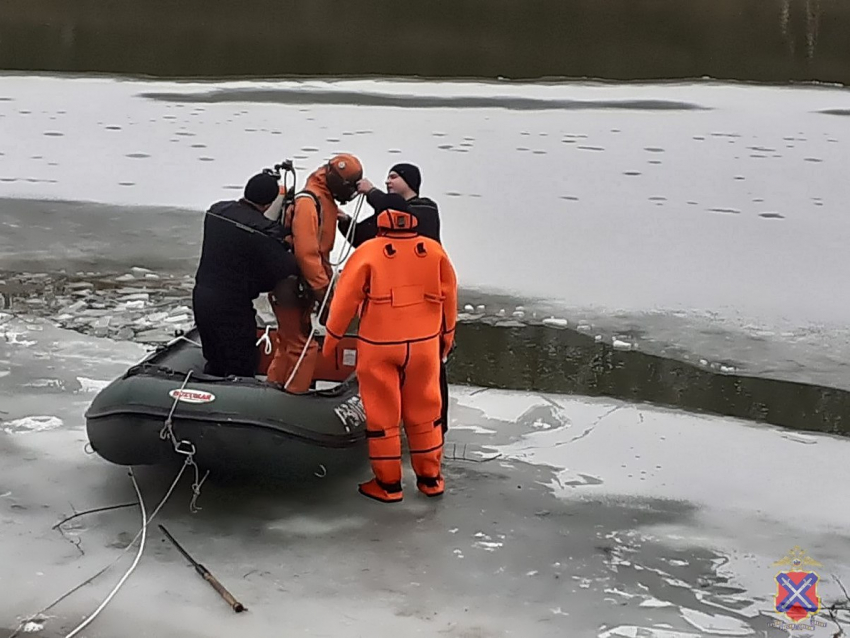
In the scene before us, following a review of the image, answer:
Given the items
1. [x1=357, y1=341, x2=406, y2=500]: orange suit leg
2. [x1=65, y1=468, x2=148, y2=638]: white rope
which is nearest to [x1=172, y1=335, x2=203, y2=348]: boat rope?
[x1=65, y1=468, x2=148, y2=638]: white rope

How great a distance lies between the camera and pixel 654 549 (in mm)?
4492

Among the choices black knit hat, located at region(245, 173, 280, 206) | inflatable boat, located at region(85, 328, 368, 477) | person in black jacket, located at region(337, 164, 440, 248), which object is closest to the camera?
inflatable boat, located at region(85, 328, 368, 477)

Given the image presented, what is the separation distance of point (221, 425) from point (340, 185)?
129cm

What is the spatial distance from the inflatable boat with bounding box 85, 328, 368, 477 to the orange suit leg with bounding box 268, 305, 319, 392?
0.66 m

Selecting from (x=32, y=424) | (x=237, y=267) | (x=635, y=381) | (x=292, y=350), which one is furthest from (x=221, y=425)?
(x=635, y=381)

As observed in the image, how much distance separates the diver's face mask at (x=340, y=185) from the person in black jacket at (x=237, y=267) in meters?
0.27

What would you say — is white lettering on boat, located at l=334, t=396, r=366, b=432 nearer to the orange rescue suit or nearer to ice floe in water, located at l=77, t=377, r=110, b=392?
the orange rescue suit

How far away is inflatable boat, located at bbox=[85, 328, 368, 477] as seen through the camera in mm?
4480

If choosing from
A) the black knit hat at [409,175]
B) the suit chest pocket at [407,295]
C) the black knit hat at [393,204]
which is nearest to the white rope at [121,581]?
the suit chest pocket at [407,295]

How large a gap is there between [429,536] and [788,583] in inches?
51.4

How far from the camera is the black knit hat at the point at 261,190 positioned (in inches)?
195

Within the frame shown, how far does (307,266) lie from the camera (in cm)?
512

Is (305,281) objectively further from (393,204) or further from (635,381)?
(635,381)

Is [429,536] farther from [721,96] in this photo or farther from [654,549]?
[721,96]
